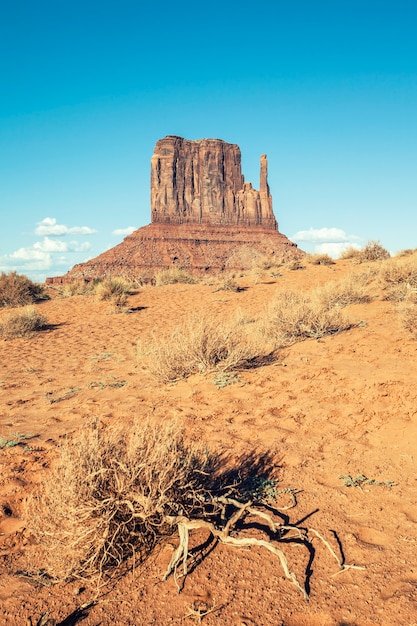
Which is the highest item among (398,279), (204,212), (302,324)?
(204,212)

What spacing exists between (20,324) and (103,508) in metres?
10.9

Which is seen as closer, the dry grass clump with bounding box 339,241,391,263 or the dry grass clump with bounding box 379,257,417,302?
the dry grass clump with bounding box 379,257,417,302

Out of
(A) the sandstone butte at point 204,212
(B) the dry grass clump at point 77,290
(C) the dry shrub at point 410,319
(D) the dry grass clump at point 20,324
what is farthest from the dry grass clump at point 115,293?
(A) the sandstone butte at point 204,212

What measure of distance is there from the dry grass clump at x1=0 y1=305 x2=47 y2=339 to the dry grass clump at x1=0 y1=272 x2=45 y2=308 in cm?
468

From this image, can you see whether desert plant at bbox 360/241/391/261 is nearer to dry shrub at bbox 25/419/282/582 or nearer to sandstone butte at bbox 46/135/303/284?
dry shrub at bbox 25/419/282/582

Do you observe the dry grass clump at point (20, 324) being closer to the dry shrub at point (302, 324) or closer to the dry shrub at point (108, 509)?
the dry shrub at point (302, 324)

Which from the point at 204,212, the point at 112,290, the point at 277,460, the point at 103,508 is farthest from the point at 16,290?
the point at 204,212

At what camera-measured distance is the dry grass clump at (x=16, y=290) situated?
56.1 ft

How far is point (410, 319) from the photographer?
7184mm

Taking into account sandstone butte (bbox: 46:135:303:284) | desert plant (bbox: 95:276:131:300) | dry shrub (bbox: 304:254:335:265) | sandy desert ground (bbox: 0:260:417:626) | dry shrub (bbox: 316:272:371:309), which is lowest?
sandy desert ground (bbox: 0:260:417:626)

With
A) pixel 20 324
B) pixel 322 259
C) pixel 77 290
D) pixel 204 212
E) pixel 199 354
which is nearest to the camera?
pixel 199 354

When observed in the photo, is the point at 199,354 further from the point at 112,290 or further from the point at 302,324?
the point at 112,290

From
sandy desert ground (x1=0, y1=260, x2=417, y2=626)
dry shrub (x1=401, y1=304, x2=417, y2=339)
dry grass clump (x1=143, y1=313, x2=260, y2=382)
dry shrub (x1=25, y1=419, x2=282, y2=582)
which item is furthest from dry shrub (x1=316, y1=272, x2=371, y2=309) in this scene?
dry shrub (x1=25, y1=419, x2=282, y2=582)

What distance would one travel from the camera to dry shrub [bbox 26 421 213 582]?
2.58 m
